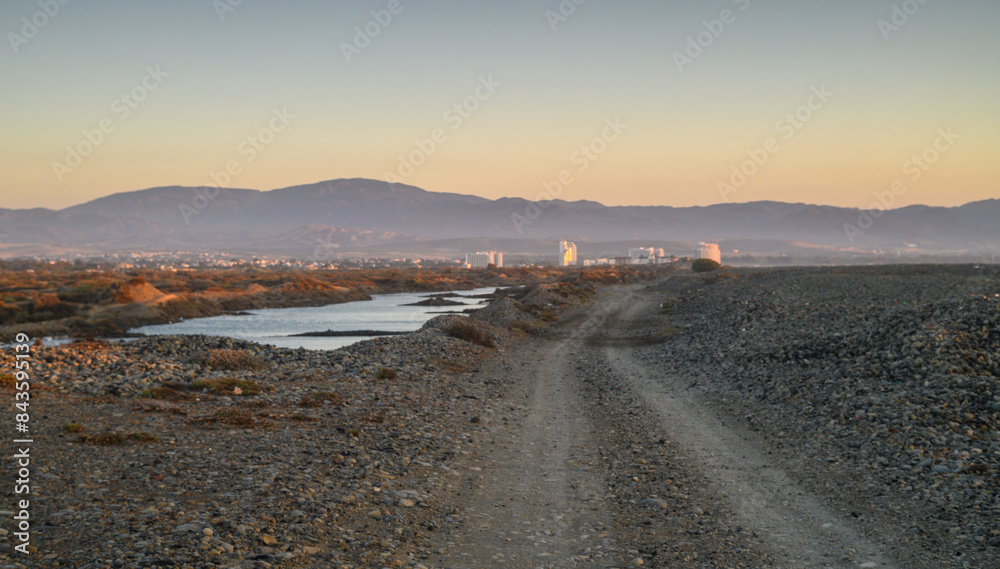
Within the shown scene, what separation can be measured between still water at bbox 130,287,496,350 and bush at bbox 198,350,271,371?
50.0 feet

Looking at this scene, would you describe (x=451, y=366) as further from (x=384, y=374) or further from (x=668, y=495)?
(x=668, y=495)

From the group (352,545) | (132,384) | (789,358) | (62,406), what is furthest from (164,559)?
(789,358)

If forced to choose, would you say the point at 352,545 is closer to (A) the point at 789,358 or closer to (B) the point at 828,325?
(A) the point at 789,358

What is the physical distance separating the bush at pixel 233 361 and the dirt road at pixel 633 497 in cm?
941

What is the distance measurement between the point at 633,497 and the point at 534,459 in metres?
2.74

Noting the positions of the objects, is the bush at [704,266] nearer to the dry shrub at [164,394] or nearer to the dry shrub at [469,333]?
the dry shrub at [469,333]

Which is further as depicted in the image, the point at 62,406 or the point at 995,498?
the point at 62,406

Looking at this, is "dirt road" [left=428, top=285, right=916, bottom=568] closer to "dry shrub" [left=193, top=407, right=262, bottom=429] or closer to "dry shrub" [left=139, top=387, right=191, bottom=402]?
"dry shrub" [left=193, top=407, right=262, bottom=429]

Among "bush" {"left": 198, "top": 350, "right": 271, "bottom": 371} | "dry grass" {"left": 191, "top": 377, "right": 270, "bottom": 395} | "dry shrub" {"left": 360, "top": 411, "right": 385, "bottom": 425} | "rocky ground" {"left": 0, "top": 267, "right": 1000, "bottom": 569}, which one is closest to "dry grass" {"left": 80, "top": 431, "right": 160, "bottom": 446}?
"rocky ground" {"left": 0, "top": 267, "right": 1000, "bottom": 569}

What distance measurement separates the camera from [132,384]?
16375 mm

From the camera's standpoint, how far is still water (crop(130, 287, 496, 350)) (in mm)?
42625

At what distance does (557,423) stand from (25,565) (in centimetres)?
1067

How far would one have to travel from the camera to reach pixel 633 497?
950 cm

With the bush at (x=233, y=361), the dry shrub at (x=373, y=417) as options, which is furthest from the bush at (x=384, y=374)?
the dry shrub at (x=373, y=417)
